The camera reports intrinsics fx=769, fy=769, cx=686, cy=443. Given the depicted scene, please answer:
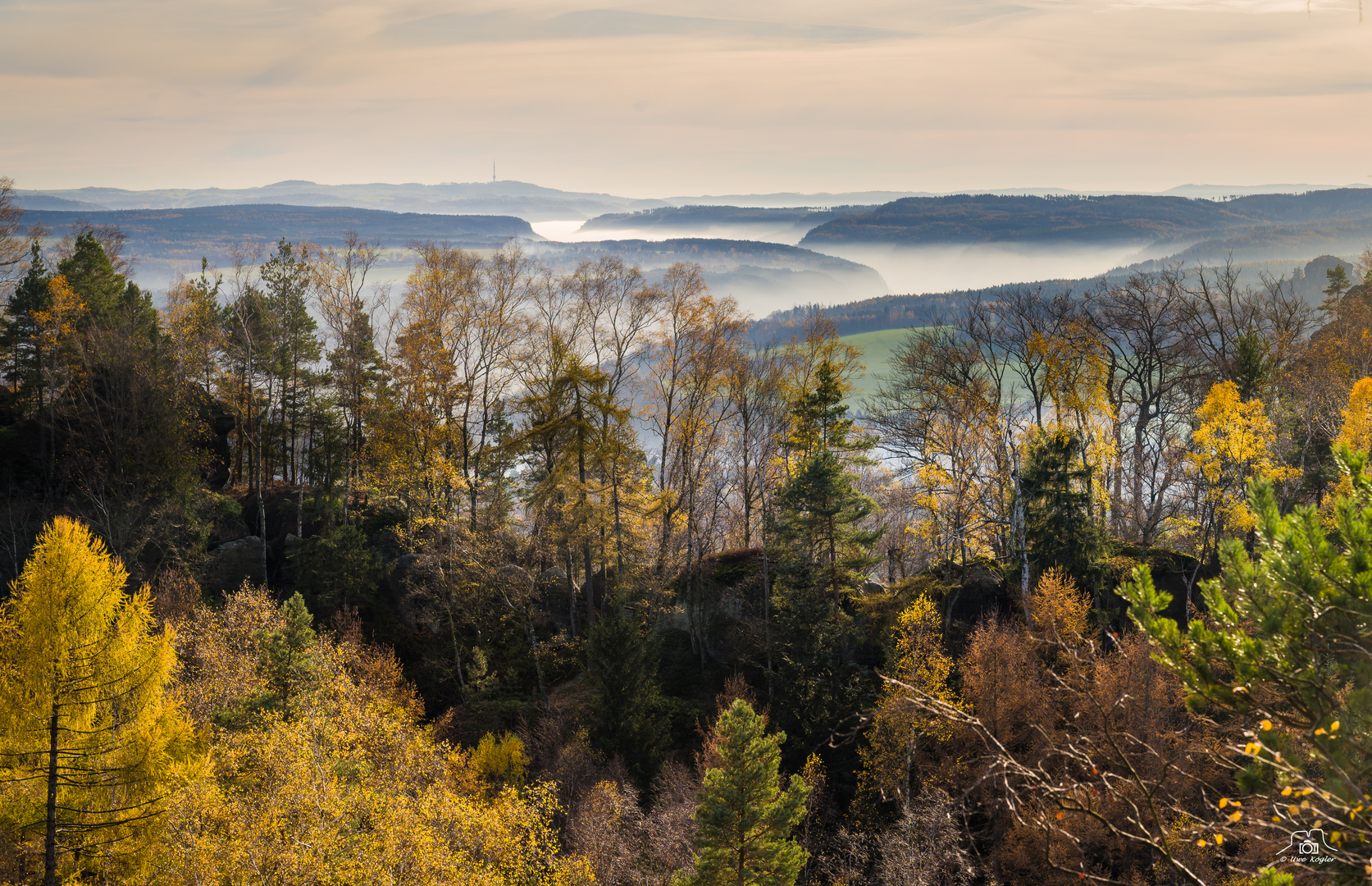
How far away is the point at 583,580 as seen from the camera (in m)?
36.5

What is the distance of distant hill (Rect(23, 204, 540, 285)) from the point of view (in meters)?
151

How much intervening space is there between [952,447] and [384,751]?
2429cm

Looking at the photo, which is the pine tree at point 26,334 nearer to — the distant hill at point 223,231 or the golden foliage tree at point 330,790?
the golden foliage tree at point 330,790

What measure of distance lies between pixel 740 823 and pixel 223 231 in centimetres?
19400

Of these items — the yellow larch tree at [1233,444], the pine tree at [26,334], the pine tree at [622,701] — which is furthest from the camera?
the pine tree at [26,334]

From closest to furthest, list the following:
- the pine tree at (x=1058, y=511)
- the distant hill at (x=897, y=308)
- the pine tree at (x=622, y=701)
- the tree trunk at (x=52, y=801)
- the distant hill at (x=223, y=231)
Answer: the tree trunk at (x=52, y=801) → the pine tree at (x=622, y=701) → the pine tree at (x=1058, y=511) → the distant hill at (x=897, y=308) → the distant hill at (x=223, y=231)

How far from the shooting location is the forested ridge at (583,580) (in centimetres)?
1767

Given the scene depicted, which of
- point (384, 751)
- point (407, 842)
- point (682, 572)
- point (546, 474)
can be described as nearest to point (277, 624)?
point (384, 751)

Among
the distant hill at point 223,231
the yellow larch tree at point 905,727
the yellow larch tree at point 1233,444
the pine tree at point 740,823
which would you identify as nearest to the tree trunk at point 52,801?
the pine tree at point 740,823

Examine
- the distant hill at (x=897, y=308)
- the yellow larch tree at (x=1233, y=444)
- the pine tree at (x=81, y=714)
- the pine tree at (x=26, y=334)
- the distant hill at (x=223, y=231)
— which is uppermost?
the distant hill at (x=223, y=231)

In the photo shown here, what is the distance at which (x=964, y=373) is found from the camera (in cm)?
3219

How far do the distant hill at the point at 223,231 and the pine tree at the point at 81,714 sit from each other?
132621mm

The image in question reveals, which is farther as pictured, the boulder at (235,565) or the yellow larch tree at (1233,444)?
the boulder at (235,565)

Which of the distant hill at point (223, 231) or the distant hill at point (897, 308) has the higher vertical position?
the distant hill at point (223, 231)
